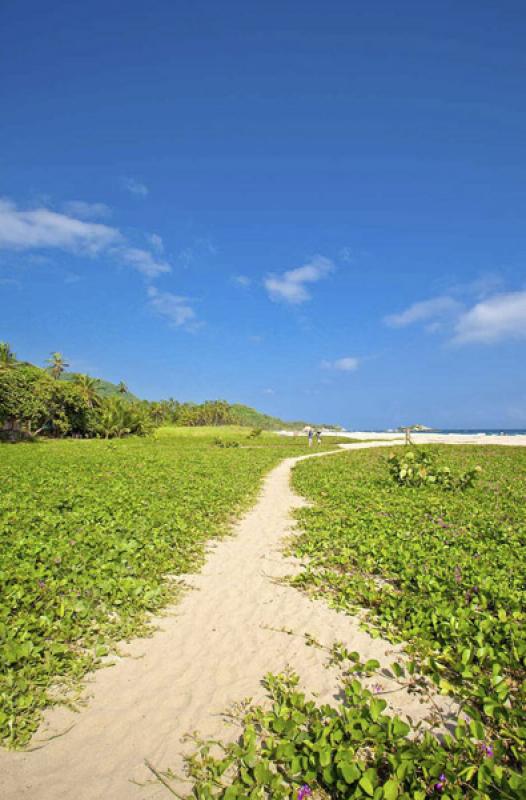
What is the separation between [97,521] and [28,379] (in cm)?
5804

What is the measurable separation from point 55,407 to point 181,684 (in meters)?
67.4

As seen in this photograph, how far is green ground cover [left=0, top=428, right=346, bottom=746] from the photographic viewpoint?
15.1 feet

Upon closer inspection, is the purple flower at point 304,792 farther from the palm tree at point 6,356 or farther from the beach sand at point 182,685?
the palm tree at point 6,356

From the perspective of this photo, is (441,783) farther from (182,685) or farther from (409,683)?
(182,685)

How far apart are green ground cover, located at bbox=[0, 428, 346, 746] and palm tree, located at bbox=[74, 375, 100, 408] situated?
57.8 metres

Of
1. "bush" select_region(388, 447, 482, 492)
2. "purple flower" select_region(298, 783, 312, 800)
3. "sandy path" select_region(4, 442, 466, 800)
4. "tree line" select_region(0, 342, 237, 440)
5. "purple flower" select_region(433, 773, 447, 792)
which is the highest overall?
"tree line" select_region(0, 342, 237, 440)

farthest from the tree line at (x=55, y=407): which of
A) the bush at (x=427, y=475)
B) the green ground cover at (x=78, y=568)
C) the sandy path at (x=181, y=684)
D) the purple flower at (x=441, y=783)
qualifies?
the purple flower at (x=441, y=783)

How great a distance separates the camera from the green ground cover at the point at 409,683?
127 inches

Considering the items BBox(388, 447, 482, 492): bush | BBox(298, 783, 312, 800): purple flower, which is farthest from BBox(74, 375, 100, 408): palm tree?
BBox(298, 783, 312, 800): purple flower

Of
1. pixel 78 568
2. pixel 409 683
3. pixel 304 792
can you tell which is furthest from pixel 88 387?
pixel 304 792

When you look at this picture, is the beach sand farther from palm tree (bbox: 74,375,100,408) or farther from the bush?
palm tree (bbox: 74,375,100,408)

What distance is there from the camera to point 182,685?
4664 mm

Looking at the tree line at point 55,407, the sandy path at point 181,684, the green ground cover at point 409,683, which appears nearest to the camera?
the green ground cover at point 409,683

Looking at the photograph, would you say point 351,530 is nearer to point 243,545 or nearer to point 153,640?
point 243,545
